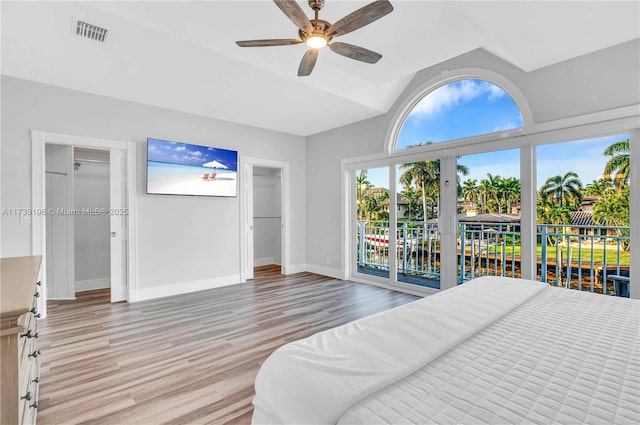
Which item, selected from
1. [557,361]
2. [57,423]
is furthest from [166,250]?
[557,361]

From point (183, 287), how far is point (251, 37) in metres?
3.49

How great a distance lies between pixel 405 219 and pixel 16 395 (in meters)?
4.47

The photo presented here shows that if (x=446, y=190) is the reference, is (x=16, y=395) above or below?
below

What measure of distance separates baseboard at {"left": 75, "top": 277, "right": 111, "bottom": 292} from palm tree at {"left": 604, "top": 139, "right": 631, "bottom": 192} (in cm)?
676

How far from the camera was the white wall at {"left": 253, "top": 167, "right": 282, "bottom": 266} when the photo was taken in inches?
265

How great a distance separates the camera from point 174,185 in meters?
4.23

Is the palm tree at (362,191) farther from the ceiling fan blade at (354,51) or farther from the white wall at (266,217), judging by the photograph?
the ceiling fan blade at (354,51)

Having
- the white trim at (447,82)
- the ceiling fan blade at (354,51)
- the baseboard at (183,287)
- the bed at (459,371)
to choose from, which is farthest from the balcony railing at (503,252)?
the ceiling fan blade at (354,51)

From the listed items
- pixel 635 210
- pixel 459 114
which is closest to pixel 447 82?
pixel 459 114

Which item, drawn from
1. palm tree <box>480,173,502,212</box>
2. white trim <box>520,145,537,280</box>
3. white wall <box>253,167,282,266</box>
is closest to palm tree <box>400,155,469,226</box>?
palm tree <box>480,173,502,212</box>

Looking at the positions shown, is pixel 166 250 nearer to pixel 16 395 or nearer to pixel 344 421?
pixel 16 395

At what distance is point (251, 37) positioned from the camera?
9.07ft

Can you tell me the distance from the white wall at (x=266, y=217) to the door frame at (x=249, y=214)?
109 cm

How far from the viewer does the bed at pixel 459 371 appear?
801 millimetres
